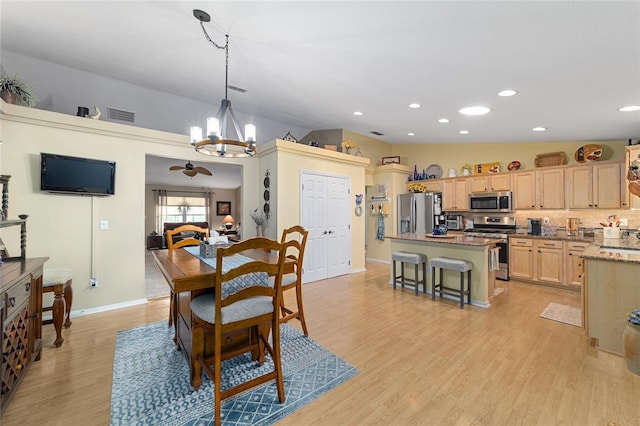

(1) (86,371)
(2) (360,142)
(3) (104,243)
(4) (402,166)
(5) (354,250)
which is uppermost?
(2) (360,142)

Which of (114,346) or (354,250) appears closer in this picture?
(114,346)

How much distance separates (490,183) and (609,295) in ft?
11.2

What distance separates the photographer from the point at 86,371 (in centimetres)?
227

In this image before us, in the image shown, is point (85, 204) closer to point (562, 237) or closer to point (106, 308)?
point (106, 308)

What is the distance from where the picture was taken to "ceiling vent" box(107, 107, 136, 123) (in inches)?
159

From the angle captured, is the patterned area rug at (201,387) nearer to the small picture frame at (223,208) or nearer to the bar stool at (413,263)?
the bar stool at (413,263)

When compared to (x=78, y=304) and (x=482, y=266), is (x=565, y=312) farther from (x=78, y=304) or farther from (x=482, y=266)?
(x=78, y=304)

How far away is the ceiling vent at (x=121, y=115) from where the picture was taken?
159 inches

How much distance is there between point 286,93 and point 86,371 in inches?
149

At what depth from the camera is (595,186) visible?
4418 millimetres

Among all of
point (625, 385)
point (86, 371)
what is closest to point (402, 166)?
point (625, 385)

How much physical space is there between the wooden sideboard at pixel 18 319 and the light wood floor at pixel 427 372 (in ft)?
0.46

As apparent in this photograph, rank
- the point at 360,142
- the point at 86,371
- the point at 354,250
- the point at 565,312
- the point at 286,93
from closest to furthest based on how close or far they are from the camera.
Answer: the point at 86,371, the point at 565,312, the point at 286,93, the point at 354,250, the point at 360,142

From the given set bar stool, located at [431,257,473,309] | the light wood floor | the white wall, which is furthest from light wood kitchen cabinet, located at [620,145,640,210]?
the white wall
